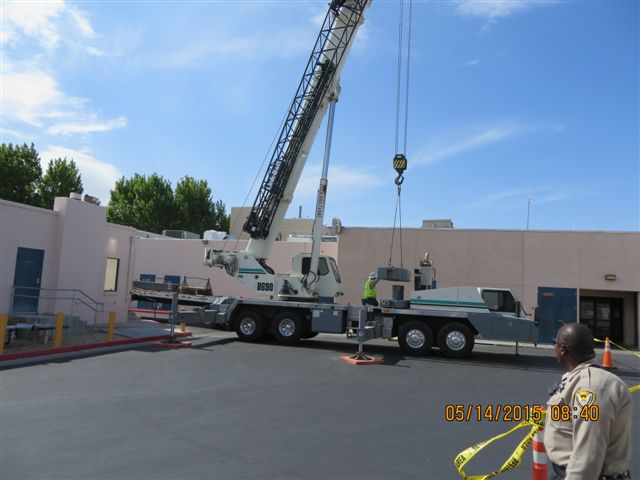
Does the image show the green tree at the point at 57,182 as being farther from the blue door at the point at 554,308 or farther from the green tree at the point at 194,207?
the blue door at the point at 554,308

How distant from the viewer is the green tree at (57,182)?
3946cm

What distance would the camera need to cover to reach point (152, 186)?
48875 mm

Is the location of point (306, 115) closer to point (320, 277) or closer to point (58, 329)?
point (320, 277)

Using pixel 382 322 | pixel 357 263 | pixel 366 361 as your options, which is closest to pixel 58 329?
pixel 366 361

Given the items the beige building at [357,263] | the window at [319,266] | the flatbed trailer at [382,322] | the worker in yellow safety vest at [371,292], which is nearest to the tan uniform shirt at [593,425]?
the flatbed trailer at [382,322]

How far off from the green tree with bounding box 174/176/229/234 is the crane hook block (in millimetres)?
37178

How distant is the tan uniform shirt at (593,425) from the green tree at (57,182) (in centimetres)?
4386

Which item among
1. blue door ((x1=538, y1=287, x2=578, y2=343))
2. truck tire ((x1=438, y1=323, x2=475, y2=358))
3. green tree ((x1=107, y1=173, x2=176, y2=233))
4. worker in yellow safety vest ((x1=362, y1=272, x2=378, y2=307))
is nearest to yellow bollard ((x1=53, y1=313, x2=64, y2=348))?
worker in yellow safety vest ((x1=362, y1=272, x2=378, y2=307))

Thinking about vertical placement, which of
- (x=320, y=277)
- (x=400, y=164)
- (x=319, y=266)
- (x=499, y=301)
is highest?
(x=400, y=164)

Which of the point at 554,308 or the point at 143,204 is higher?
the point at 143,204

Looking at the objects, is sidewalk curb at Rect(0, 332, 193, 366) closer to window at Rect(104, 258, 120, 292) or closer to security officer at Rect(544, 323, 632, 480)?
window at Rect(104, 258, 120, 292)

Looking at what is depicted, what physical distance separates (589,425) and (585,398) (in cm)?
13

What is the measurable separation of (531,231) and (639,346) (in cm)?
733

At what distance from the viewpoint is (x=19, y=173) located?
37.1 metres
